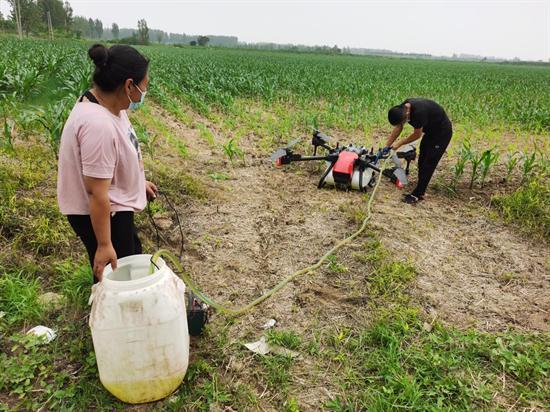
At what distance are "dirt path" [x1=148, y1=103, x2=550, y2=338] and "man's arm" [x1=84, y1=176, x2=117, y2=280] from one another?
1.17m

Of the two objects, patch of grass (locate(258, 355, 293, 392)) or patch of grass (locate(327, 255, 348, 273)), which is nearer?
patch of grass (locate(258, 355, 293, 392))

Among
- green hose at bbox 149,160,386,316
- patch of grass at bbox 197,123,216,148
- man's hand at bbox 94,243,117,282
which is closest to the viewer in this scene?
man's hand at bbox 94,243,117,282

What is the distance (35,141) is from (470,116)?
355 inches

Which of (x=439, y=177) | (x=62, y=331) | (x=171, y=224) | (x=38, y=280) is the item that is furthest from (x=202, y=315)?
(x=439, y=177)

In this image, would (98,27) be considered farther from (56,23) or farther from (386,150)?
(386,150)

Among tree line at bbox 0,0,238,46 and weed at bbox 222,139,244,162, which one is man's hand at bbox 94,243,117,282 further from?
tree line at bbox 0,0,238,46

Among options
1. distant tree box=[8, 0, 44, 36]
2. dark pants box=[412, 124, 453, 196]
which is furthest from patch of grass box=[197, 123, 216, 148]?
distant tree box=[8, 0, 44, 36]

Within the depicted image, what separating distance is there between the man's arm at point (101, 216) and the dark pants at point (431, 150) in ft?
12.7

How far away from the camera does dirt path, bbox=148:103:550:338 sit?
9.11ft

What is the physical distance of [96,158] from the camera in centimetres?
160

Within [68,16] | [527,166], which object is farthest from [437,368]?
[68,16]

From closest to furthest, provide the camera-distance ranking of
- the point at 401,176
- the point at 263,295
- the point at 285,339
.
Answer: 1. the point at 285,339
2. the point at 263,295
3. the point at 401,176

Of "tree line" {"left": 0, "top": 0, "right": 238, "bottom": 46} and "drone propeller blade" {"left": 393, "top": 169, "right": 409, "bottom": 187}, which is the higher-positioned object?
"tree line" {"left": 0, "top": 0, "right": 238, "bottom": 46}

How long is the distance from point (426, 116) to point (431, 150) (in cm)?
46
